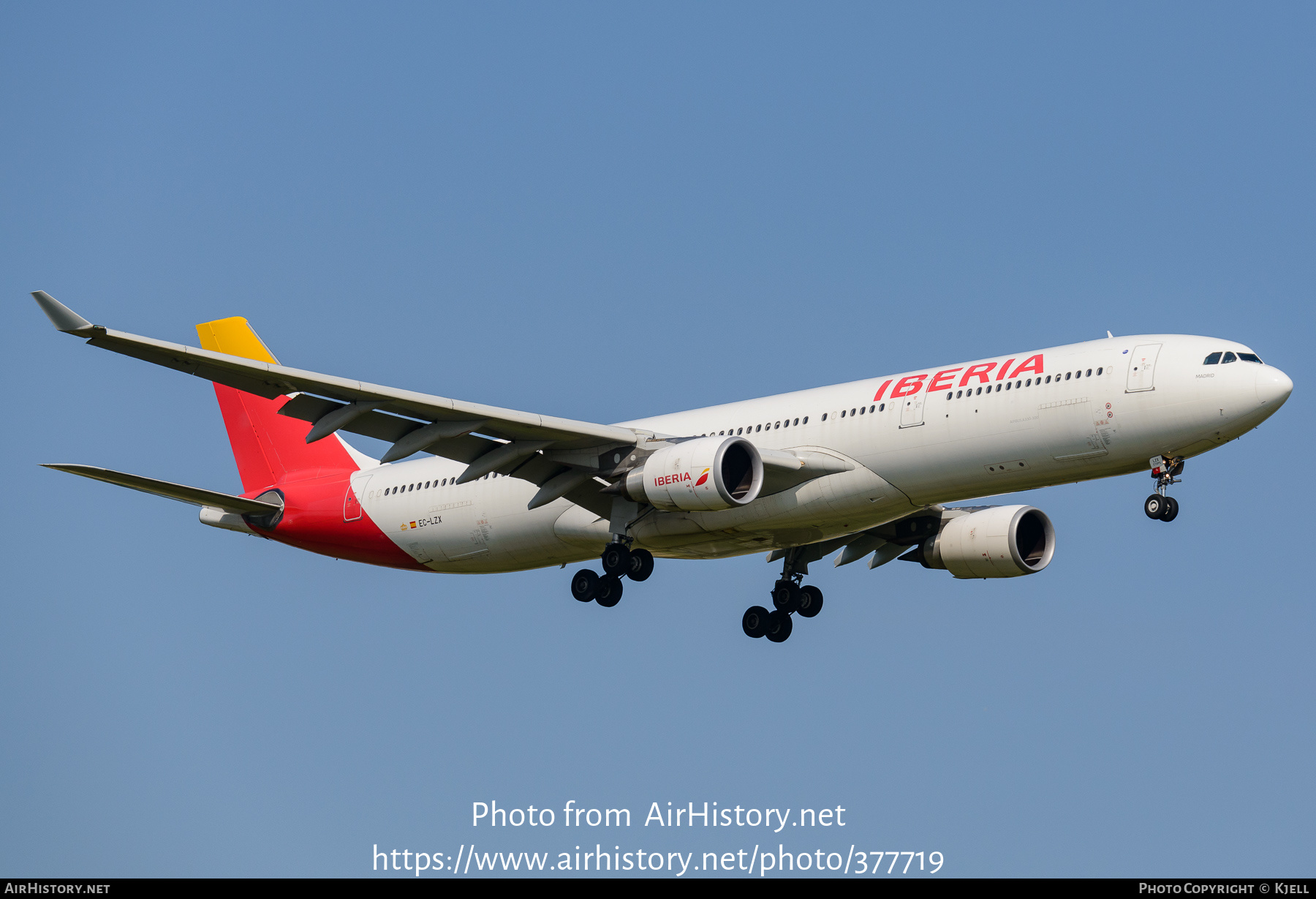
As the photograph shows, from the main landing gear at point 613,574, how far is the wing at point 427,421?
1.30 meters

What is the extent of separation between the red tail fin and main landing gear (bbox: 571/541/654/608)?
8.65 m

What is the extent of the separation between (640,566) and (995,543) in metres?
8.59

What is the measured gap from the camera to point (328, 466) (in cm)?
4206

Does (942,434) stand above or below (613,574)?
above

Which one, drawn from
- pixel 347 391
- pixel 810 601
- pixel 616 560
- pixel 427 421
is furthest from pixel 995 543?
pixel 347 391

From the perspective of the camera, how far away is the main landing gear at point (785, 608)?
39.5 m

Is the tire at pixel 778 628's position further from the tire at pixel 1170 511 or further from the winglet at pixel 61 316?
the winglet at pixel 61 316

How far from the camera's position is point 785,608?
1561 inches

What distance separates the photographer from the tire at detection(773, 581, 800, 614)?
3959cm

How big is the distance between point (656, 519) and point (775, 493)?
10.1ft

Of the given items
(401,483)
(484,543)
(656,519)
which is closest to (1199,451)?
(656,519)

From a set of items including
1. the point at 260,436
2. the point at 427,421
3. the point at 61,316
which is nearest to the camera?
the point at 61,316

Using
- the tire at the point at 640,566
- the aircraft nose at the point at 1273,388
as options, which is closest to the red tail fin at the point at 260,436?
the tire at the point at 640,566

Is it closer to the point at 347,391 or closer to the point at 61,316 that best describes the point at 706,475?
the point at 347,391
